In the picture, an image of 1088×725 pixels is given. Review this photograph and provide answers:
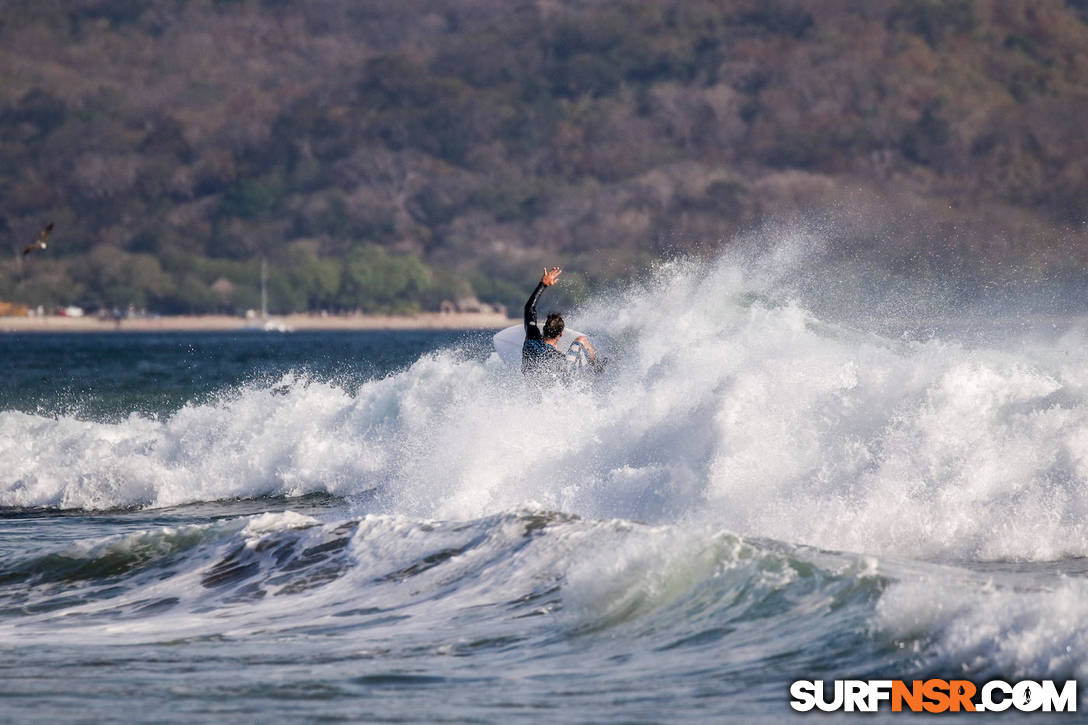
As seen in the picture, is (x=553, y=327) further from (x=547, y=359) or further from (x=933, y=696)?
(x=933, y=696)

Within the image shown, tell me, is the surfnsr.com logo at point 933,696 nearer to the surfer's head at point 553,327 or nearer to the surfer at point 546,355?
the surfer's head at point 553,327

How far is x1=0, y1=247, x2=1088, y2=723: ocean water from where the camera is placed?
29.4ft

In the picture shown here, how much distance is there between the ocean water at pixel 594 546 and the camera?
8961 mm

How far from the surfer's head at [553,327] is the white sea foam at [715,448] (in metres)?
0.72

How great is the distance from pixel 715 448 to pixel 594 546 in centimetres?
363

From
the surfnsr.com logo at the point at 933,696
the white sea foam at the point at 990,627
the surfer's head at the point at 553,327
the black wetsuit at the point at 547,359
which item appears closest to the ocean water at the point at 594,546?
the white sea foam at the point at 990,627

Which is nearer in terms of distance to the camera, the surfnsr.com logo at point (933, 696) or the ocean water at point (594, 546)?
the surfnsr.com logo at point (933, 696)

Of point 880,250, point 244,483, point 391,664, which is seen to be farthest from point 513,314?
point 391,664

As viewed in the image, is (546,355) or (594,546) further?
(546,355)

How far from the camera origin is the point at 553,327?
17.4m

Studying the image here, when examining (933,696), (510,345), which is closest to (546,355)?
(510,345)

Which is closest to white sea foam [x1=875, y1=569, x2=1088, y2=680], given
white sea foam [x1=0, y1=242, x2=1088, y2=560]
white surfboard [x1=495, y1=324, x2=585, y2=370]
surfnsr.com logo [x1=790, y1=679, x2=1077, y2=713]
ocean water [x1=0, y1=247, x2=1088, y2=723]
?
ocean water [x1=0, y1=247, x2=1088, y2=723]

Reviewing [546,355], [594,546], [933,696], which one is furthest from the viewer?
[546,355]

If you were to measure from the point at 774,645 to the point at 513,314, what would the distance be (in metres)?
182
